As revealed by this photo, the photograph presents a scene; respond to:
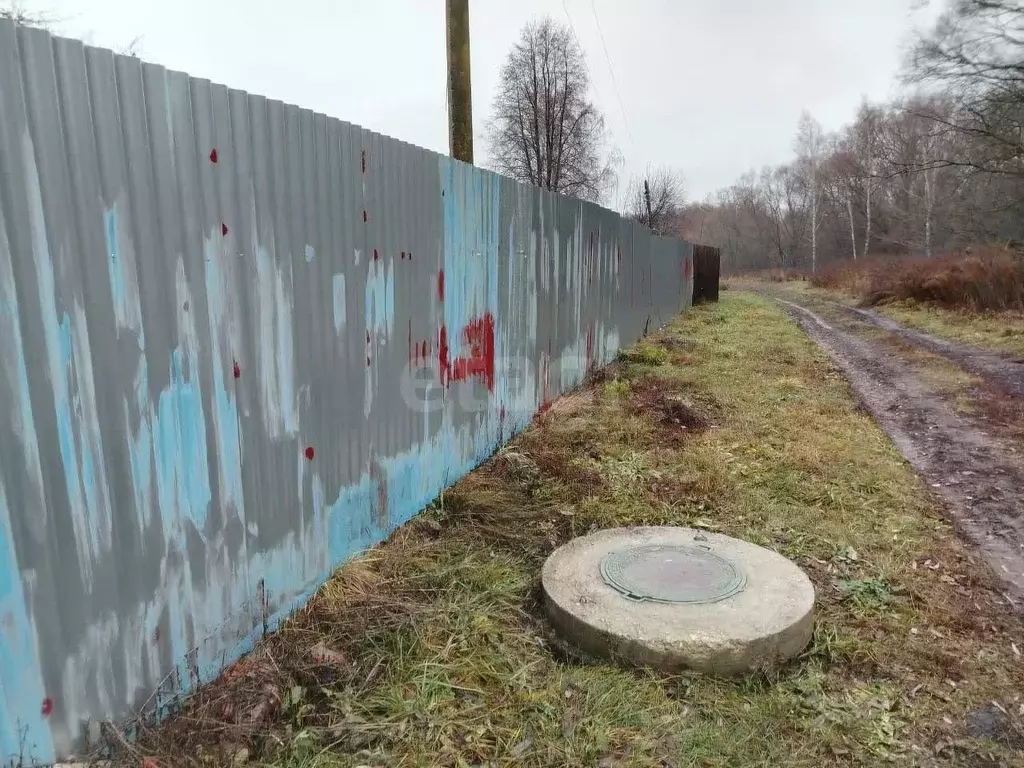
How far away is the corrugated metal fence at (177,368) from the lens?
171 centimetres

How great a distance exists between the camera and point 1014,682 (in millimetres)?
2547

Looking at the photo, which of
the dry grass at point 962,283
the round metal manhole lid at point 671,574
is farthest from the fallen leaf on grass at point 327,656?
the dry grass at point 962,283

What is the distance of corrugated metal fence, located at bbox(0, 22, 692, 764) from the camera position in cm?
171

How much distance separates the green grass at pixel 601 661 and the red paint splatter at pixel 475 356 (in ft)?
2.37

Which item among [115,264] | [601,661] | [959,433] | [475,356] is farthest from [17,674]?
[959,433]

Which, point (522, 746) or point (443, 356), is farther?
point (443, 356)

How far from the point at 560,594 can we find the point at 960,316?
16033 mm

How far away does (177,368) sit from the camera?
2.12m

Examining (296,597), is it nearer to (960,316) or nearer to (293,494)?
(293,494)

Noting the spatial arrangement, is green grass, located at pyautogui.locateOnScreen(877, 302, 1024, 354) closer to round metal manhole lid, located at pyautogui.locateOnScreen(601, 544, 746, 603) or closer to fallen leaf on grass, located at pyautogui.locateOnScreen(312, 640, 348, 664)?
round metal manhole lid, located at pyautogui.locateOnScreen(601, 544, 746, 603)

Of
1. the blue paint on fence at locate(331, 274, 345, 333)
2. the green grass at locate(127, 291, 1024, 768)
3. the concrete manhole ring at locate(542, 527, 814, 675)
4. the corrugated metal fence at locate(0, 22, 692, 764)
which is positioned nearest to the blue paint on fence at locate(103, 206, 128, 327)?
the corrugated metal fence at locate(0, 22, 692, 764)

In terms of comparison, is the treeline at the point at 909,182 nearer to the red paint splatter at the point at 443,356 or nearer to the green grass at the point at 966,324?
the green grass at the point at 966,324

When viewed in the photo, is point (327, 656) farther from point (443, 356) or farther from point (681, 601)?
point (443, 356)

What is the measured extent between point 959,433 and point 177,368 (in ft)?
22.0
